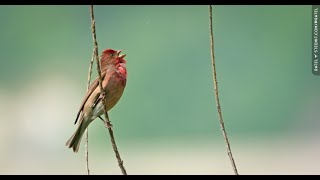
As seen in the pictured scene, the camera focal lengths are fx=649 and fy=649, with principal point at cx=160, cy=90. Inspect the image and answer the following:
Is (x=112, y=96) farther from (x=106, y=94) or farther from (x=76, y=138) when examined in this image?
(x=76, y=138)

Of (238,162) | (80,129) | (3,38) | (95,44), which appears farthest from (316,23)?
(3,38)

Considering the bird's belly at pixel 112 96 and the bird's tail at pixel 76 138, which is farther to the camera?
the bird's tail at pixel 76 138

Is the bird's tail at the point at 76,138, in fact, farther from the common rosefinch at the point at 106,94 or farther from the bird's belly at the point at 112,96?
the bird's belly at the point at 112,96

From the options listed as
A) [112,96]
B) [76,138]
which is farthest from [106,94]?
[76,138]

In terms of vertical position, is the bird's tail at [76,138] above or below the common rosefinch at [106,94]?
below

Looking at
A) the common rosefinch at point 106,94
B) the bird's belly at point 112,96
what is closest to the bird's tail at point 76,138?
the common rosefinch at point 106,94

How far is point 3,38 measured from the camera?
4341 cm

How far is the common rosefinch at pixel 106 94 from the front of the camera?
544 cm

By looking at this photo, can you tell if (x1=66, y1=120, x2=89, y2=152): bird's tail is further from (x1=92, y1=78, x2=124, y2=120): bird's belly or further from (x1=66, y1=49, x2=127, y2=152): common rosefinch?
(x1=92, y1=78, x2=124, y2=120): bird's belly

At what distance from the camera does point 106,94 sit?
5445 mm
